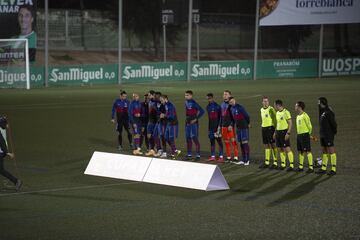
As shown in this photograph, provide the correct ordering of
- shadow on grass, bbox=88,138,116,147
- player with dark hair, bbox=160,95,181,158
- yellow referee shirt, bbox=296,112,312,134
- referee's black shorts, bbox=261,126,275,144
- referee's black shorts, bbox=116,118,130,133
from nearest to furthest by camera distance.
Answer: yellow referee shirt, bbox=296,112,312,134, referee's black shorts, bbox=261,126,275,144, player with dark hair, bbox=160,95,181,158, referee's black shorts, bbox=116,118,130,133, shadow on grass, bbox=88,138,116,147

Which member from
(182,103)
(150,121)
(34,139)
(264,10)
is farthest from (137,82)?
(150,121)

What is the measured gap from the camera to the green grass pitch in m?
13.5

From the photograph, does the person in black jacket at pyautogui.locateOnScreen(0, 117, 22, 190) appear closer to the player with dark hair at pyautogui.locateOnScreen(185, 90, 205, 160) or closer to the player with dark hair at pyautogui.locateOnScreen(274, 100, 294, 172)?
the player with dark hair at pyautogui.locateOnScreen(185, 90, 205, 160)

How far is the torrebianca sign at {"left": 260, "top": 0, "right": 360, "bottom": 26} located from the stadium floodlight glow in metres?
20.0

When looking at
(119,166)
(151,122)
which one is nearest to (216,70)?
(151,122)

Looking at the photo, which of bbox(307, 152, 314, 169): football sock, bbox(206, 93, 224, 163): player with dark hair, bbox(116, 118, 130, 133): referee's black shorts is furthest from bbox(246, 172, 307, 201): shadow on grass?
bbox(116, 118, 130, 133): referee's black shorts

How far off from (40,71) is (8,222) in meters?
35.0

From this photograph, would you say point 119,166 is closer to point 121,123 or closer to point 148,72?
point 121,123

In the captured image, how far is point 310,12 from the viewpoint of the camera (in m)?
56.9

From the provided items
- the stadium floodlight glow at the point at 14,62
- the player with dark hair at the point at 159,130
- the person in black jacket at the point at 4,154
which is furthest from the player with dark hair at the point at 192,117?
the stadium floodlight glow at the point at 14,62

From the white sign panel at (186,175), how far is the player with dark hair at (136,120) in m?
4.80

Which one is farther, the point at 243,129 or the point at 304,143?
the point at 243,129

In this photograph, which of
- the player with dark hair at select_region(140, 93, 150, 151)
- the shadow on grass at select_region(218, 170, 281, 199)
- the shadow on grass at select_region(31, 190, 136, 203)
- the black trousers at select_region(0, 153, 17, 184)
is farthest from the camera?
the player with dark hair at select_region(140, 93, 150, 151)

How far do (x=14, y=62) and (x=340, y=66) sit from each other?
3071 cm
